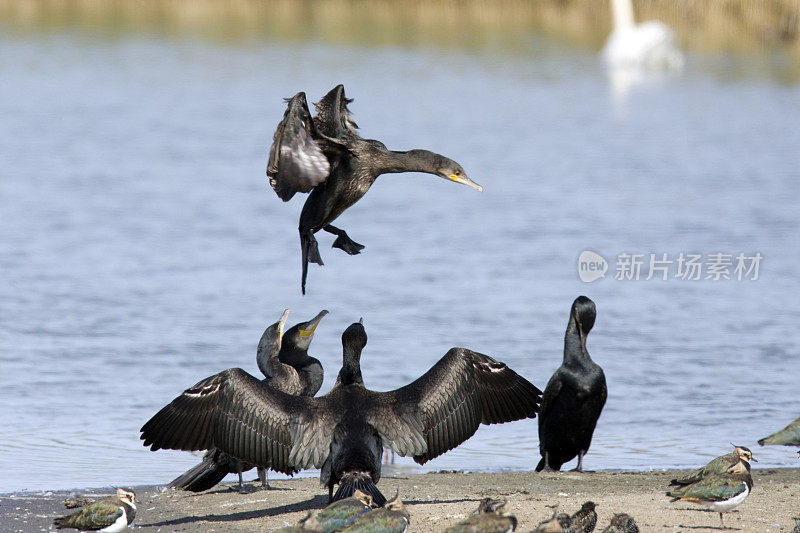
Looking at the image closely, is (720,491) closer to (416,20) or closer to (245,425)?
(245,425)

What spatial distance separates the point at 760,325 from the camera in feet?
40.2

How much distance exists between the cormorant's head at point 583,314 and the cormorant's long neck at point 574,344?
0.08 ft

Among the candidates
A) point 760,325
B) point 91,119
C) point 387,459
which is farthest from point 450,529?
point 91,119

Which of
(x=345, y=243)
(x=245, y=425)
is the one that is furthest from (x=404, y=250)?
(x=245, y=425)

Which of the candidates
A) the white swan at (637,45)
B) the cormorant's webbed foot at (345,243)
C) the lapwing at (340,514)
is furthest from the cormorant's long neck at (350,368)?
the white swan at (637,45)

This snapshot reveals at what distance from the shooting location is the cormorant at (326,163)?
6.67 m

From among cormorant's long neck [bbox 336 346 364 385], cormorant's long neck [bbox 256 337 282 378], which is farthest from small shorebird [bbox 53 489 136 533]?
cormorant's long neck [bbox 256 337 282 378]

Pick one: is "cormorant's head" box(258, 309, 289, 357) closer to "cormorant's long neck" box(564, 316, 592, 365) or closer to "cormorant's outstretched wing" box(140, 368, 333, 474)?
"cormorant's outstretched wing" box(140, 368, 333, 474)

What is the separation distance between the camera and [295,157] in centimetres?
669

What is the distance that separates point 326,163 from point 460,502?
1.95 metres

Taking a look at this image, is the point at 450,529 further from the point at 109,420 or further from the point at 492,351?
the point at 492,351

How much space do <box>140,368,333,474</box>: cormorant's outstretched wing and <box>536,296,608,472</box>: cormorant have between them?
6.91 ft

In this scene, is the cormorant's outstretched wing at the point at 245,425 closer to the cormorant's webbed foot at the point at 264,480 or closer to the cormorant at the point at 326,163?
the cormorant at the point at 326,163

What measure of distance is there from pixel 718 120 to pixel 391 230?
1176cm
